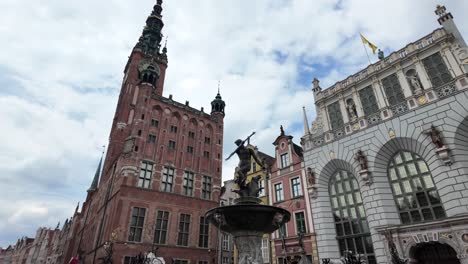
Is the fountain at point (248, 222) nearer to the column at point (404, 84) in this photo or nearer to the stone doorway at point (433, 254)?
the stone doorway at point (433, 254)

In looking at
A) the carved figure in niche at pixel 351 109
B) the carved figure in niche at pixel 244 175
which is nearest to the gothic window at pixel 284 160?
the carved figure in niche at pixel 351 109

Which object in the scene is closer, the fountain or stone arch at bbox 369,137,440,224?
the fountain

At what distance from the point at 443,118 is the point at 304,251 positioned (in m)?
13.8

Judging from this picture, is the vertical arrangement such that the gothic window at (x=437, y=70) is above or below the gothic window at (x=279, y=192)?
above

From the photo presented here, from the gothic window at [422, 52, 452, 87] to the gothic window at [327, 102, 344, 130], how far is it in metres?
7.36

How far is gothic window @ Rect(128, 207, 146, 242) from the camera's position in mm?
26578

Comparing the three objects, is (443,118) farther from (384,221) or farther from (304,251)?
(304,251)

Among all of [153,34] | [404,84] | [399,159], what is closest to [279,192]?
[399,159]

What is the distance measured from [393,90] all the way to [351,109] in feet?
11.9

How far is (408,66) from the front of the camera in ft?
70.4

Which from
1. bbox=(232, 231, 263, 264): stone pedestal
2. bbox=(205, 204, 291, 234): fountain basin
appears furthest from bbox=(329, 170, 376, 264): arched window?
bbox=(232, 231, 263, 264): stone pedestal

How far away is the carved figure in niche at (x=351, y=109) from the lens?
933 inches

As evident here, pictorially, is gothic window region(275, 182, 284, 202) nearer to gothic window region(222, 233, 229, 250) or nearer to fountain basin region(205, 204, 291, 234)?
gothic window region(222, 233, 229, 250)

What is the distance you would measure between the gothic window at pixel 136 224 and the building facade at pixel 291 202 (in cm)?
1334
